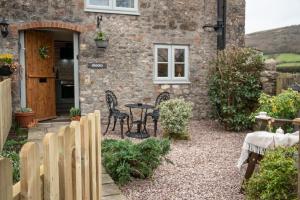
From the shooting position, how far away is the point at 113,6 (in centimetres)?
920

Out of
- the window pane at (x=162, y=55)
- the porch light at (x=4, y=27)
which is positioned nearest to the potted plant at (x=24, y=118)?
the porch light at (x=4, y=27)

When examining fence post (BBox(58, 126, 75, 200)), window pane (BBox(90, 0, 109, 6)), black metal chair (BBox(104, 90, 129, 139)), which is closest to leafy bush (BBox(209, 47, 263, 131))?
black metal chair (BBox(104, 90, 129, 139))

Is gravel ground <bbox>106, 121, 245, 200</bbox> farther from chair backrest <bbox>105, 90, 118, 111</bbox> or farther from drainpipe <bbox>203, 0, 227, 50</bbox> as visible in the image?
drainpipe <bbox>203, 0, 227, 50</bbox>

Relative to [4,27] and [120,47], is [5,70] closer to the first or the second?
[4,27]

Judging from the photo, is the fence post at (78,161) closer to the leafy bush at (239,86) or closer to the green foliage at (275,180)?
the green foliage at (275,180)

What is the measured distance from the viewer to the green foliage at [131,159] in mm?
4270

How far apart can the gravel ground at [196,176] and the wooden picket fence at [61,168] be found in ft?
5.20

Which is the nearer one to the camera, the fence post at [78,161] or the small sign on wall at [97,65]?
the fence post at [78,161]

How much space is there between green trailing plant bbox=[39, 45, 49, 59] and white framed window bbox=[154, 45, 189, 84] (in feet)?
10.5

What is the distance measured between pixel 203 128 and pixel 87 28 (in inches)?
174

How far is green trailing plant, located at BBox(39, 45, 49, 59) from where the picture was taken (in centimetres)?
888

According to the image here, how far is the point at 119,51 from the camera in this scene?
30.6 feet

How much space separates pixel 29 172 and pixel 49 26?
772 cm

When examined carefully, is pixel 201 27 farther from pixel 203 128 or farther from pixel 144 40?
pixel 203 128
